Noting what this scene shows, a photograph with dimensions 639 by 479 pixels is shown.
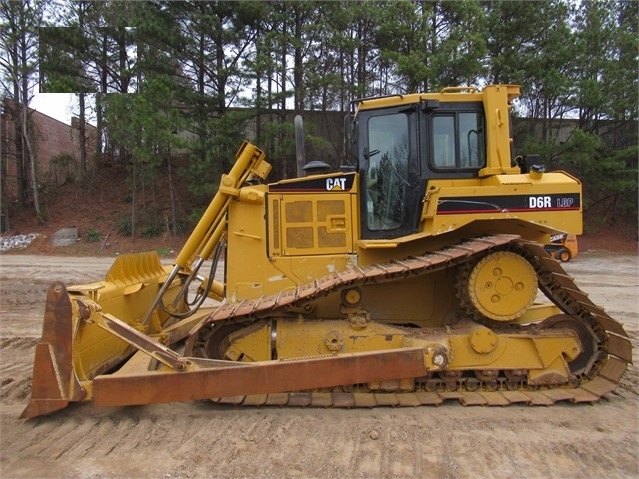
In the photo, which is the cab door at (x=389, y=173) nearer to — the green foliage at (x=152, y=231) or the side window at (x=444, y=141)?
the side window at (x=444, y=141)

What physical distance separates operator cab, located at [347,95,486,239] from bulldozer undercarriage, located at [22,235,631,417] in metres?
0.50

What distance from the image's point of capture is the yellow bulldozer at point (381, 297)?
12.6ft

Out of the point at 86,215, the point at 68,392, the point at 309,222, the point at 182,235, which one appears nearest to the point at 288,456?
the point at 68,392

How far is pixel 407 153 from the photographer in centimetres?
452

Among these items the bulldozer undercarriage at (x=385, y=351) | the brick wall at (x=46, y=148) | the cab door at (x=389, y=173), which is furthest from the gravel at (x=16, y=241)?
the cab door at (x=389, y=173)

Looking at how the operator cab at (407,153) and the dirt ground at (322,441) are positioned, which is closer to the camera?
the dirt ground at (322,441)

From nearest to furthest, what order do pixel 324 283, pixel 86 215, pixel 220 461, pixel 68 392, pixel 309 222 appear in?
pixel 220 461, pixel 68 392, pixel 324 283, pixel 309 222, pixel 86 215

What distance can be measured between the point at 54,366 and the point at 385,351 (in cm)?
274

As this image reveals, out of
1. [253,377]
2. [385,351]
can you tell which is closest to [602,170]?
[385,351]

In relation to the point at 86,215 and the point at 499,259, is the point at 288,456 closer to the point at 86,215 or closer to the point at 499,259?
the point at 499,259

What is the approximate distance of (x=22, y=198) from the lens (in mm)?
23094

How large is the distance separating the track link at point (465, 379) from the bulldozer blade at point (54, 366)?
1086 millimetres

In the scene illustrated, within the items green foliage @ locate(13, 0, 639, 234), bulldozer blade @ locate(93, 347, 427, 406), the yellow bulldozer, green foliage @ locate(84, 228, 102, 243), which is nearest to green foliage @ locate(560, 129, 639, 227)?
green foliage @ locate(13, 0, 639, 234)

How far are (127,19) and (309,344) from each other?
64.1 ft
